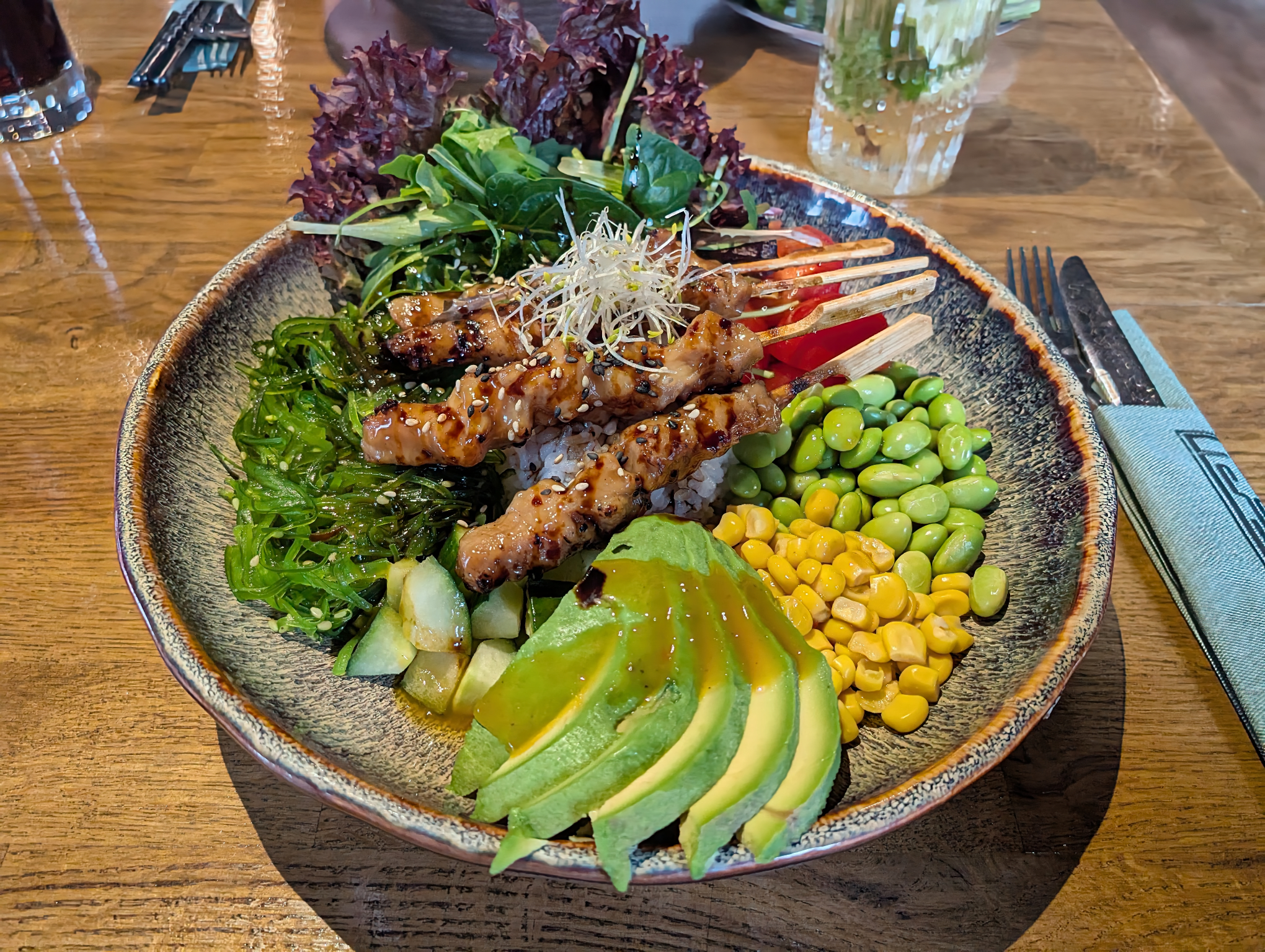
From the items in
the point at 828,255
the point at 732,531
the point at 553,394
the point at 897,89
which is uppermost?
the point at 897,89

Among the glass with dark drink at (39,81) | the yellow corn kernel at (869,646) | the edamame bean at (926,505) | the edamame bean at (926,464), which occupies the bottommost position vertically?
the yellow corn kernel at (869,646)

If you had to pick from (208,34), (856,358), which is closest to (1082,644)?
(856,358)

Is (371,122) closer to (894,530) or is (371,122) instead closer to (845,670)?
(894,530)

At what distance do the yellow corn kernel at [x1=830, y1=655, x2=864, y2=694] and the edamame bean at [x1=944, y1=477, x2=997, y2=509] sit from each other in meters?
0.69

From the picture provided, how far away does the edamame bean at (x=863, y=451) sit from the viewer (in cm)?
259

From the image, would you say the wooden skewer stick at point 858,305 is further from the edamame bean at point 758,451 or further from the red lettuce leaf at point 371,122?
the red lettuce leaf at point 371,122

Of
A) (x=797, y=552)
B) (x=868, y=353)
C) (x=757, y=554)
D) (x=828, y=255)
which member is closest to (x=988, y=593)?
(x=797, y=552)

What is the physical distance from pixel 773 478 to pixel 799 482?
0.09m

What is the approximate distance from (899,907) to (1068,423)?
4.86 ft

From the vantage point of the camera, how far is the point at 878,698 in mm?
2105

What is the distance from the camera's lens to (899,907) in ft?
6.00

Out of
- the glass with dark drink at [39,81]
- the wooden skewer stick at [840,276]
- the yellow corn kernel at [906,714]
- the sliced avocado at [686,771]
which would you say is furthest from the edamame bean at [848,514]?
the glass with dark drink at [39,81]

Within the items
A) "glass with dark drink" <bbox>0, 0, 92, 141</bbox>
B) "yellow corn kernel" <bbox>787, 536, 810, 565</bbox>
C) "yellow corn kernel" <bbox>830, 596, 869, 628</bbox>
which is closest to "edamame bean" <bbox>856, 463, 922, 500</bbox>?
"yellow corn kernel" <bbox>787, 536, 810, 565</bbox>

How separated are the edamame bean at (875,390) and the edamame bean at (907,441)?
0.15m
